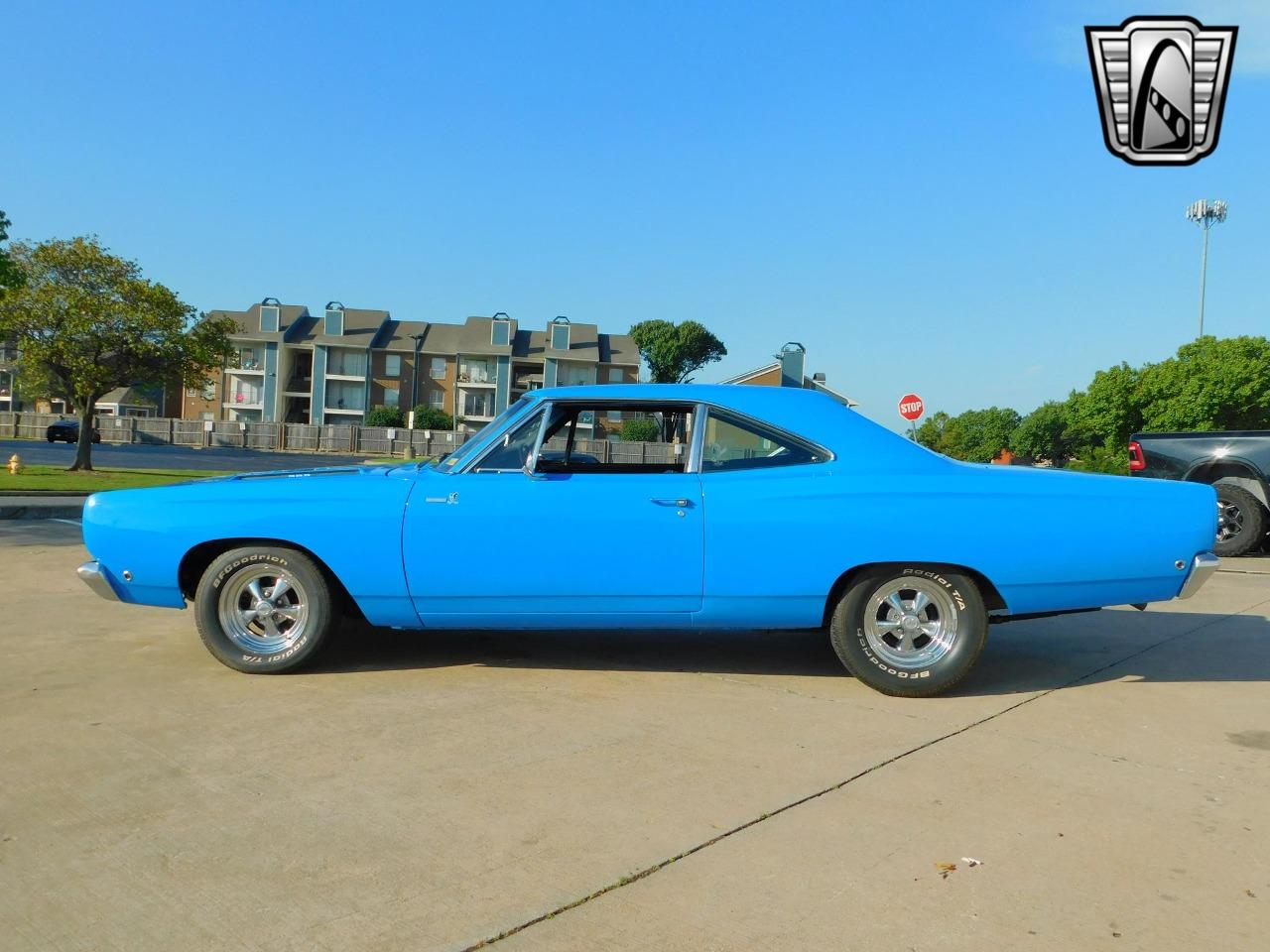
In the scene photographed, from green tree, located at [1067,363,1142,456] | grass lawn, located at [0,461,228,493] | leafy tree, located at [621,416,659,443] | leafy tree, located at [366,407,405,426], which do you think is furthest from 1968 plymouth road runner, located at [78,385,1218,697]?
leafy tree, located at [366,407,405,426]

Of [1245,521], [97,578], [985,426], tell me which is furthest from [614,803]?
[985,426]

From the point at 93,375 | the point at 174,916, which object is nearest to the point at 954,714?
the point at 174,916

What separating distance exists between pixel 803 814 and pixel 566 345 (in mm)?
65363

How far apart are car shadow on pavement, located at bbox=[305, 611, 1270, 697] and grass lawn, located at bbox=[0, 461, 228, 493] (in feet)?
38.9

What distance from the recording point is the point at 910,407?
20734mm

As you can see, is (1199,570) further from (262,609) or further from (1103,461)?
(1103,461)

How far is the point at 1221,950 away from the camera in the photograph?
249 cm

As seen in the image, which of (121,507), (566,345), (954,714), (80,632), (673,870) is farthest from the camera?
(566,345)

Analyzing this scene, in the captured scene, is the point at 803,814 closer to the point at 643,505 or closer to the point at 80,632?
the point at 643,505

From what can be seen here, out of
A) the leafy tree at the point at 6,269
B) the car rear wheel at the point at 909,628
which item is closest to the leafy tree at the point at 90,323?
the leafy tree at the point at 6,269

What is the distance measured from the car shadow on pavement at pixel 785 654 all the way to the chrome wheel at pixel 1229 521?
565cm

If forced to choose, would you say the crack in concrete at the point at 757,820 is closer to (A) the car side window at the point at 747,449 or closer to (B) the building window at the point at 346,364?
(A) the car side window at the point at 747,449

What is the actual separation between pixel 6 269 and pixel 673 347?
240 ft

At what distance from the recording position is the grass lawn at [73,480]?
58.2 ft
